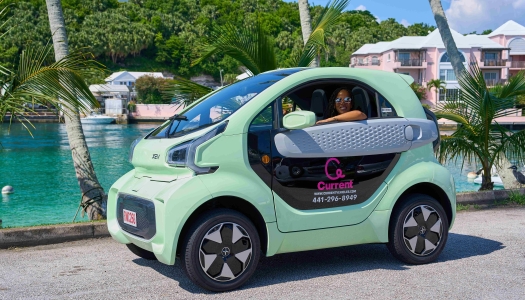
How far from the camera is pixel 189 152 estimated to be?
5.22 metres

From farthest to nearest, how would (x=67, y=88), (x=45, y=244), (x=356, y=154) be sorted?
(x=67, y=88)
(x=45, y=244)
(x=356, y=154)

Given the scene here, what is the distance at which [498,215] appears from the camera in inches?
367

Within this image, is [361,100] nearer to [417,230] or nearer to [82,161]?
[417,230]

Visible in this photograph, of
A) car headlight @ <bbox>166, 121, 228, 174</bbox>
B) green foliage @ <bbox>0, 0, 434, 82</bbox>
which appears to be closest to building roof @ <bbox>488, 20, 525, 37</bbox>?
green foliage @ <bbox>0, 0, 434, 82</bbox>

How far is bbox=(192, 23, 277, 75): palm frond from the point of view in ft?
34.8

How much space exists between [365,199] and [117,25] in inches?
5425

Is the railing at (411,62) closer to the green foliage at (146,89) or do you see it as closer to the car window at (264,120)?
the green foliage at (146,89)

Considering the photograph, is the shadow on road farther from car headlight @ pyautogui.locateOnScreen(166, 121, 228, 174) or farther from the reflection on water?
the reflection on water

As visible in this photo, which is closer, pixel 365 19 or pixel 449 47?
pixel 449 47

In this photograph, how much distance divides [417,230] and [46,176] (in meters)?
29.2

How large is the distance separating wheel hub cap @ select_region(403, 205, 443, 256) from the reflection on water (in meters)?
14.2

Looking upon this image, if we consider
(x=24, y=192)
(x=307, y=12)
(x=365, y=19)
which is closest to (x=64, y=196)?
(x=24, y=192)

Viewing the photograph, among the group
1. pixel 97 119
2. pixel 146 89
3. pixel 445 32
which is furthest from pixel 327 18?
pixel 146 89

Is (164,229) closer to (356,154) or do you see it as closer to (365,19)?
(356,154)
